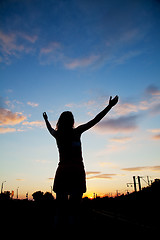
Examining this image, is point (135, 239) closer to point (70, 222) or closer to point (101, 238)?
point (101, 238)

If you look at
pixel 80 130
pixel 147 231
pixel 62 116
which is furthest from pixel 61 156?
pixel 147 231

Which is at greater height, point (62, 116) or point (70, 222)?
point (62, 116)

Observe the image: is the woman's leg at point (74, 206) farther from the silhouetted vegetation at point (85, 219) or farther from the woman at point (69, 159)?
the silhouetted vegetation at point (85, 219)

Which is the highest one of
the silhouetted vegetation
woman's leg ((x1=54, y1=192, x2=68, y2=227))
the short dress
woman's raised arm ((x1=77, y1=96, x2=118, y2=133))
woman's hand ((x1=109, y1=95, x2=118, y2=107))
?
woman's hand ((x1=109, y1=95, x2=118, y2=107))

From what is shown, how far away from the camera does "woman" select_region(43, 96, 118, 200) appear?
7.19 feet

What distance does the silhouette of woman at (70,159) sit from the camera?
2.19 m

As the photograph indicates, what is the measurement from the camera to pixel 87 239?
9.30 ft

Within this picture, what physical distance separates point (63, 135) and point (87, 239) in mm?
1860

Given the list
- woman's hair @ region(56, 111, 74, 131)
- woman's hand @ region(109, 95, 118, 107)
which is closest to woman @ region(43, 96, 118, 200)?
woman's hair @ region(56, 111, 74, 131)

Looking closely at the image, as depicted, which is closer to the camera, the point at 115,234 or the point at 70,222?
the point at 70,222

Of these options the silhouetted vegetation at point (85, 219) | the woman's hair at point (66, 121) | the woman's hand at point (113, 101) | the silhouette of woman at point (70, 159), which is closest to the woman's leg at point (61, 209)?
the silhouette of woman at point (70, 159)

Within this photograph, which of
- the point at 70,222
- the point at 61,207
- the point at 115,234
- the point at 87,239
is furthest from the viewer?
the point at 115,234

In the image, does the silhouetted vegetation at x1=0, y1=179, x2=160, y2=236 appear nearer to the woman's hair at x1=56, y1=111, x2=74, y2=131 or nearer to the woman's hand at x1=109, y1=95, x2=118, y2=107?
the woman's hair at x1=56, y1=111, x2=74, y2=131

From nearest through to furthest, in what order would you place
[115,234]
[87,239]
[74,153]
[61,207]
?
1. [61,207]
2. [74,153]
3. [87,239]
4. [115,234]
